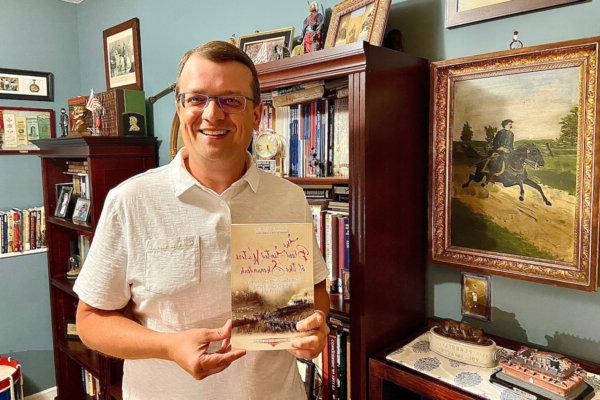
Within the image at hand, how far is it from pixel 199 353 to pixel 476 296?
95 cm

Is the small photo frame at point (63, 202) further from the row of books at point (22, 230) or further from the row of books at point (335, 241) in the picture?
the row of books at point (335, 241)

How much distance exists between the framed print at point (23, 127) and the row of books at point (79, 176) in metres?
0.47

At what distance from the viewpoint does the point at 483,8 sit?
133 cm

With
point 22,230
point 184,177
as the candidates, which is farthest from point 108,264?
point 22,230

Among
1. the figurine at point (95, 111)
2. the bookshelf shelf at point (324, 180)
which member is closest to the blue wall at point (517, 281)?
the bookshelf shelf at point (324, 180)

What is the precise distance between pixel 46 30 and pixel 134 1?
0.85 metres

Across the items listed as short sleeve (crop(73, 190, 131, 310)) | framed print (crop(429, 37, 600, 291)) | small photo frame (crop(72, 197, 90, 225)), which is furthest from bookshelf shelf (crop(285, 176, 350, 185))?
small photo frame (crop(72, 197, 90, 225))

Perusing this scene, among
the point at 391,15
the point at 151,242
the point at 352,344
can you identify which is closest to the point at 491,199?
the point at 352,344

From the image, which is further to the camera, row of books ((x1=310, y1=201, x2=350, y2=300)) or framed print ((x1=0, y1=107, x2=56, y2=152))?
framed print ((x1=0, y1=107, x2=56, y2=152))

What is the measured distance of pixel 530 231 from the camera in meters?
1.29

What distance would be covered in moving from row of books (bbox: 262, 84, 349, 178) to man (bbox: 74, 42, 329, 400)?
1.42 ft

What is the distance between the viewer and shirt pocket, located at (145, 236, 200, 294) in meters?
1.01

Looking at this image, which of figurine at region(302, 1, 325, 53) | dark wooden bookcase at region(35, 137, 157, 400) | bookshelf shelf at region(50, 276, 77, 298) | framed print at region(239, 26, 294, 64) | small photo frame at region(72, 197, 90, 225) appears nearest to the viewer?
figurine at region(302, 1, 325, 53)

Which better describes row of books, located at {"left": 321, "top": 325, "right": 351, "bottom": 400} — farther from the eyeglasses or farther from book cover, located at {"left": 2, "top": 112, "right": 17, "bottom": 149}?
book cover, located at {"left": 2, "top": 112, "right": 17, "bottom": 149}
